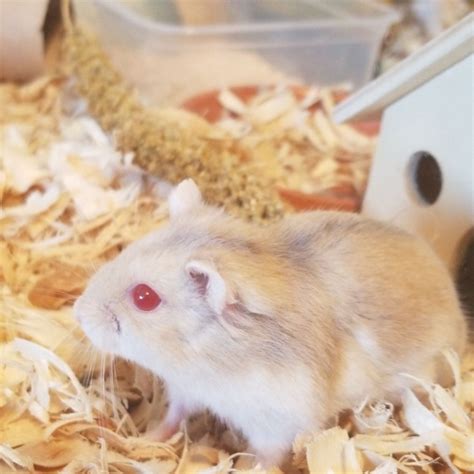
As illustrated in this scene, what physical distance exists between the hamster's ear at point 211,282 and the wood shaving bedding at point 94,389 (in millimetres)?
373

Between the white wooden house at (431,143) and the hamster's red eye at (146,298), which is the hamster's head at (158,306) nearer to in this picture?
the hamster's red eye at (146,298)

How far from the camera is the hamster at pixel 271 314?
1.42 metres

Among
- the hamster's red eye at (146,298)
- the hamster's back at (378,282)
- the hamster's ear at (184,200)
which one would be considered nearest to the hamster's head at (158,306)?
the hamster's red eye at (146,298)

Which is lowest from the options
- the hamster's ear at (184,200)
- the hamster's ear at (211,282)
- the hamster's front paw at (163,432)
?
the hamster's front paw at (163,432)

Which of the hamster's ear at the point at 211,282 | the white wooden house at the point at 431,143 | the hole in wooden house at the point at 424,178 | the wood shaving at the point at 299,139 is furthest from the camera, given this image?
the wood shaving at the point at 299,139

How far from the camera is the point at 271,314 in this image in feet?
4.69

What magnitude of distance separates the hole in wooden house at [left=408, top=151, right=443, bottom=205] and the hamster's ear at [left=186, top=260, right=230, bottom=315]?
1018mm

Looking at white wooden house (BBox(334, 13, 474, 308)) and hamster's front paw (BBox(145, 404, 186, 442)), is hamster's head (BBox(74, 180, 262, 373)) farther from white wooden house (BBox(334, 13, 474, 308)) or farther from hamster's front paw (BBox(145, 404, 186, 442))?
white wooden house (BBox(334, 13, 474, 308))

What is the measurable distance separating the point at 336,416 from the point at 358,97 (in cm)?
100

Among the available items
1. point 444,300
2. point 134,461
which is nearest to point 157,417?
point 134,461

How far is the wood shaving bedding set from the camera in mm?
1522

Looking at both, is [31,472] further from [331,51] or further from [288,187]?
[331,51]

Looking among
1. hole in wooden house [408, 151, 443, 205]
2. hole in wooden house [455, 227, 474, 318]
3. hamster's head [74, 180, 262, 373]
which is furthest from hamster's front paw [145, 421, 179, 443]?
hole in wooden house [408, 151, 443, 205]

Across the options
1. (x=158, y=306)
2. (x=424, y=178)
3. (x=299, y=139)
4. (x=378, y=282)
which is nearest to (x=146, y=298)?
(x=158, y=306)
